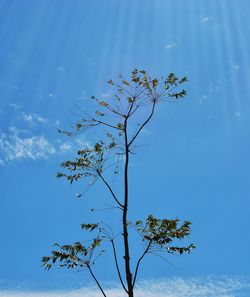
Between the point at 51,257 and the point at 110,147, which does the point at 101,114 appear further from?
the point at 51,257

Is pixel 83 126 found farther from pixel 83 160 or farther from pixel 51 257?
pixel 51 257

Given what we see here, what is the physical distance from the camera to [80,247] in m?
9.51

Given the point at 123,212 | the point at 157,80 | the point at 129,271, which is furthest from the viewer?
the point at 157,80

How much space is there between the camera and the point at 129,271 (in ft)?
27.8

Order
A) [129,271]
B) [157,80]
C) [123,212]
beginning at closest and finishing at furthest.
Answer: [129,271] < [123,212] < [157,80]

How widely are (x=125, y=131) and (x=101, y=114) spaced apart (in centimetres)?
64

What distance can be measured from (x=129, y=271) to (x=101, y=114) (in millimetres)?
3380

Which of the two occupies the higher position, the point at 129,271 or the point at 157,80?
the point at 157,80

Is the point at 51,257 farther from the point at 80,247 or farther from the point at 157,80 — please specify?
the point at 157,80

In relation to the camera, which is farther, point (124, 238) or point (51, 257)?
point (51, 257)

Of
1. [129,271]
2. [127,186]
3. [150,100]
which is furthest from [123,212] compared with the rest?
[150,100]

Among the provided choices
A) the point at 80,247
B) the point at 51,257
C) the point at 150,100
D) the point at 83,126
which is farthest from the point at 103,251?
the point at 150,100

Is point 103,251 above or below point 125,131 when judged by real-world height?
below

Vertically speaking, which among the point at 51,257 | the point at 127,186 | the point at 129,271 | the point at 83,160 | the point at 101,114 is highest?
the point at 101,114
